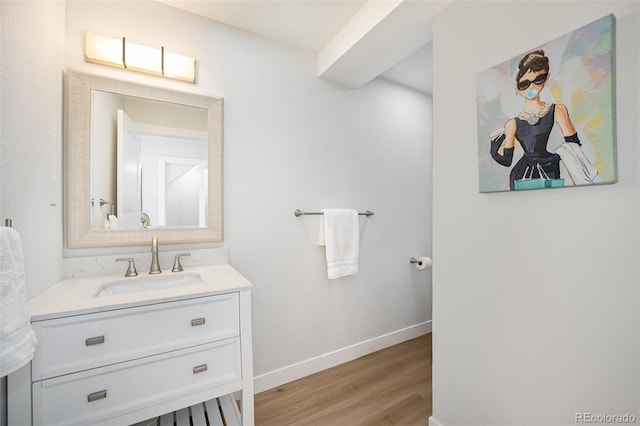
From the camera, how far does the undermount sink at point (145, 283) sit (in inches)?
51.6

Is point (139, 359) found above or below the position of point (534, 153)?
below

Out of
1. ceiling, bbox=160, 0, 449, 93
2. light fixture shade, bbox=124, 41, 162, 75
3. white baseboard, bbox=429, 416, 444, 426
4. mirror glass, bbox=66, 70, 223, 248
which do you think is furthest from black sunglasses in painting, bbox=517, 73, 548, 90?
light fixture shade, bbox=124, 41, 162, 75

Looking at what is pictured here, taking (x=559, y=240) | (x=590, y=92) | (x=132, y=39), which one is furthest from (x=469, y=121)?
(x=132, y=39)

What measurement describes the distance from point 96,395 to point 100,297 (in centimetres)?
35

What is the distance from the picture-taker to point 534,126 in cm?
102

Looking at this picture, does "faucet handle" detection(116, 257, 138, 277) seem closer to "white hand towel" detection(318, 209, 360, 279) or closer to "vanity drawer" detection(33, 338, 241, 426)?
"vanity drawer" detection(33, 338, 241, 426)

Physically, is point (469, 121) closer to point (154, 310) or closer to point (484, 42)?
point (484, 42)

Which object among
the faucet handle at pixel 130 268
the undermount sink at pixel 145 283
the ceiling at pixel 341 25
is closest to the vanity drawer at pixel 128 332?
the undermount sink at pixel 145 283

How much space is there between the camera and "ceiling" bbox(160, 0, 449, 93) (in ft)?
4.75

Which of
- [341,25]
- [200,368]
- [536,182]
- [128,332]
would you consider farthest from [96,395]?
[341,25]

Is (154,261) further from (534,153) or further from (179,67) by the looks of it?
(534,153)

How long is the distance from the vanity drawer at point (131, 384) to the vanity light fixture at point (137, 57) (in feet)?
4.65

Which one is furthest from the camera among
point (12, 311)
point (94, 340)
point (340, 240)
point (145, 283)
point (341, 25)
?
point (340, 240)

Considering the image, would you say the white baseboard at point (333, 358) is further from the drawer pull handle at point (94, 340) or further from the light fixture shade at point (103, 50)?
the light fixture shade at point (103, 50)
